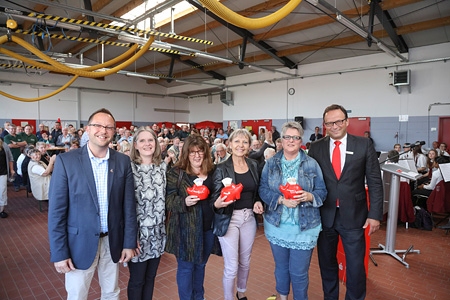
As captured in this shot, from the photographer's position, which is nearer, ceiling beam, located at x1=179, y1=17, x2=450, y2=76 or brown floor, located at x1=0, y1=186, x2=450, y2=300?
brown floor, located at x1=0, y1=186, x2=450, y2=300

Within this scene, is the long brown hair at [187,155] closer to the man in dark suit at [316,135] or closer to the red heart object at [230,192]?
the red heart object at [230,192]

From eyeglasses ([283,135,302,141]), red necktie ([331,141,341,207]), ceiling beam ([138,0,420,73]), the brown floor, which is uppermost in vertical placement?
ceiling beam ([138,0,420,73])

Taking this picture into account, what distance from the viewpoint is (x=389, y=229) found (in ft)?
12.9

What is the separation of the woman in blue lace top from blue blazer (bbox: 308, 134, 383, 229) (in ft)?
0.37

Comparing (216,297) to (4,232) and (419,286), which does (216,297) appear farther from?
(4,232)

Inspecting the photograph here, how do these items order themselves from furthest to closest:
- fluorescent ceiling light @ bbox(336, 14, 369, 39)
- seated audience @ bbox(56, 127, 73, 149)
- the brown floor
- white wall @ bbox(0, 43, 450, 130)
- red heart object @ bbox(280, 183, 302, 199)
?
1. white wall @ bbox(0, 43, 450, 130)
2. seated audience @ bbox(56, 127, 73, 149)
3. fluorescent ceiling light @ bbox(336, 14, 369, 39)
4. the brown floor
5. red heart object @ bbox(280, 183, 302, 199)

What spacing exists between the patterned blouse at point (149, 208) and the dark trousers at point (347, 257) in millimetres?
1394

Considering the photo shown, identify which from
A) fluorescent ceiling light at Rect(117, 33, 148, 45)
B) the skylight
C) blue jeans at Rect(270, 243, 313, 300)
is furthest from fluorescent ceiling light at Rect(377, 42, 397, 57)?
blue jeans at Rect(270, 243, 313, 300)

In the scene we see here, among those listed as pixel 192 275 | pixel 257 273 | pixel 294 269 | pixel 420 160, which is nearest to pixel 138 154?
pixel 192 275

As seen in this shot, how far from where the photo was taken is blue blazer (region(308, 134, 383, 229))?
2307 mm

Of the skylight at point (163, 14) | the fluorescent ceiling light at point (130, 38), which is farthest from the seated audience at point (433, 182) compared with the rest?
the skylight at point (163, 14)

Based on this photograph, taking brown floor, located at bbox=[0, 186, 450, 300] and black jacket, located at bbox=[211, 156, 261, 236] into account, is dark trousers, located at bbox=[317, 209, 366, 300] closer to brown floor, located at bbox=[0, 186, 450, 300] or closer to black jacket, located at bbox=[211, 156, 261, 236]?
brown floor, located at bbox=[0, 186, 450, 300]

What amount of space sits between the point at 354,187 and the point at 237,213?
1.00 metres

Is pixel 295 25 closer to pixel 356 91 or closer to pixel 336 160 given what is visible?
pixel 356 91
